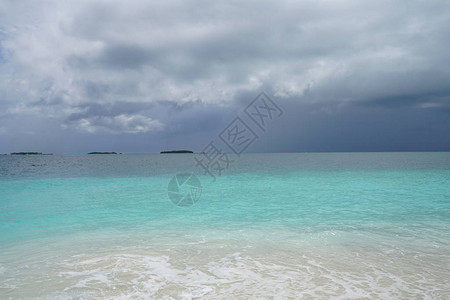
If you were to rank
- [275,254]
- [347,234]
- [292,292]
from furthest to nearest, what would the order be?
[347,234] < [275,254] < [292,292]

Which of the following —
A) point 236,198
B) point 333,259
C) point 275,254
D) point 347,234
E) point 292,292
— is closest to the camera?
point 292,292

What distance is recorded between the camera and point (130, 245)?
9.60 metres

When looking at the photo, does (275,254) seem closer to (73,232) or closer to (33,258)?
(33,258)

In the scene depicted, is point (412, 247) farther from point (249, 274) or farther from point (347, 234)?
point (249, 274)

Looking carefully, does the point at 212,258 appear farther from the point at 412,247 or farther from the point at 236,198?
the point at 236,198

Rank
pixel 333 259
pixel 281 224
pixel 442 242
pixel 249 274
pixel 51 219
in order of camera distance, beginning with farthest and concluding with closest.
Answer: pixel 51 219 → pixel 281 224 → pixel 442 242 → pixel 333 259 → pixel 249 274

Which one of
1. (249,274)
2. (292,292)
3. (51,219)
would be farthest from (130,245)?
(51,219)

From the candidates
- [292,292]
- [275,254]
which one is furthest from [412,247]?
[292,292]

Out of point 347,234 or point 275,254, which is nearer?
point 275,254

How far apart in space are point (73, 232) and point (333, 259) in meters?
10.1

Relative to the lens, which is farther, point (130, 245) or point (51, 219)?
point (51, 219)

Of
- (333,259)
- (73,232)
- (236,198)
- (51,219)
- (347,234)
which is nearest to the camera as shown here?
(333,259)

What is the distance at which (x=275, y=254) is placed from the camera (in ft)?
27.7

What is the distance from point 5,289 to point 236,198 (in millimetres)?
16264
